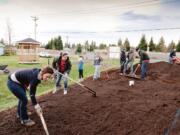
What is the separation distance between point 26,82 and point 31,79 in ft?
0.93

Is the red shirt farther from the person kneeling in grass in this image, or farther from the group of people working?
the person kneeling in grass

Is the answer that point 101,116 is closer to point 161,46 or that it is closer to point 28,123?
point 28,123

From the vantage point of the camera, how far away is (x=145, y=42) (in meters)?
68.1

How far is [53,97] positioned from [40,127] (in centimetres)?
350

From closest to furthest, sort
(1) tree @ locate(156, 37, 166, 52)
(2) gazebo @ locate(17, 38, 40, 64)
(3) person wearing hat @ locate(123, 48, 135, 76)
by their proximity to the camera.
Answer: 1. (3) person wearing hat @ locate(123, 48, 135, 76)
2. (2) gazebo @ locate(17, 38, 40, 64)
3. (1) tree @ locate(156, 37, 166, 52)

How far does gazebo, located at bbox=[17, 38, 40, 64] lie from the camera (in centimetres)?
3203

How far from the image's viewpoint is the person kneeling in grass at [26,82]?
200 inches

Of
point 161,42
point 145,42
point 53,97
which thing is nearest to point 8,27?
point 145,42

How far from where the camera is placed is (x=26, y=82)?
5.49 meters

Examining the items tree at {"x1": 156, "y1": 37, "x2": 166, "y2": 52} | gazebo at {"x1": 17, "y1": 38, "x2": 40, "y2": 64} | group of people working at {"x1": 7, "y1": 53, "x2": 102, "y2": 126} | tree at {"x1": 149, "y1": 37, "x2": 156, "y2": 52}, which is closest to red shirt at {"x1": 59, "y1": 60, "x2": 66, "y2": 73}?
group of people working at {"x1": 7, "y1": 53, "x2": 102, "y2": 126}

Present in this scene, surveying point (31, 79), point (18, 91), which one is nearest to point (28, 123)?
point (18, 91)

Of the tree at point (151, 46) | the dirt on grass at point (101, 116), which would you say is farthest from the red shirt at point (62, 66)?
the tree at point (151, 46)

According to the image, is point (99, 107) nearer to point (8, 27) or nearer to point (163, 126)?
point (163, 126)

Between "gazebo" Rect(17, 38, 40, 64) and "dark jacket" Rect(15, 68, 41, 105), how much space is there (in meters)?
26.9
